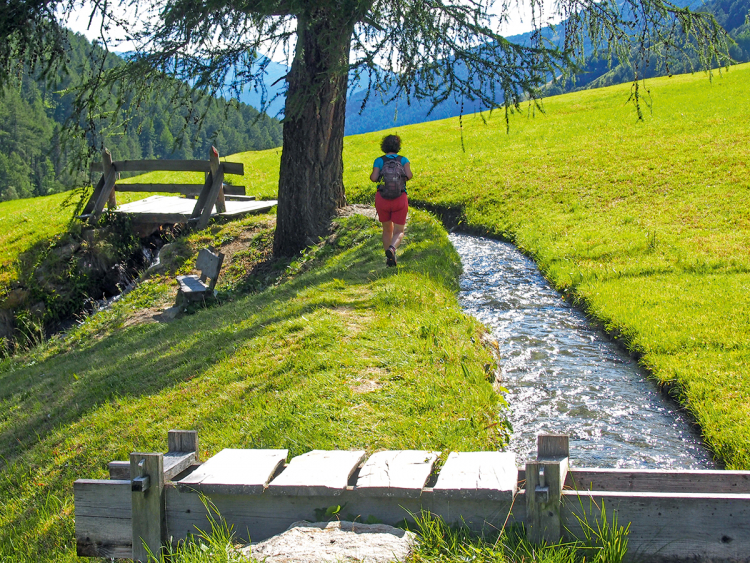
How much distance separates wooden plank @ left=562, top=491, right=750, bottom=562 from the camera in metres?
2.56

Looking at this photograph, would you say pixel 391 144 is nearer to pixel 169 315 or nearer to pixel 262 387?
pixel 169 315

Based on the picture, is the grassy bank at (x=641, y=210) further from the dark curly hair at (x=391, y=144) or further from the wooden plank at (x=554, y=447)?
the dark curly hair at (x=391, y=144)

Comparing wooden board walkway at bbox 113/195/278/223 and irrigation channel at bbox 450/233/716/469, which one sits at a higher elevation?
Answer: wooden board walkway at bbox 113/195/278/223

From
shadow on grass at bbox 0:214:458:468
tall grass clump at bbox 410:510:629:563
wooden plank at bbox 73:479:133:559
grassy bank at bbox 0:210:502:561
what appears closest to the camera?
tall grass clump at bbox 410:510:629:563

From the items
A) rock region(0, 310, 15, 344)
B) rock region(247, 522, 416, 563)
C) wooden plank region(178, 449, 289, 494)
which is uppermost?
wooden plank region(178, 449, 289, 494)

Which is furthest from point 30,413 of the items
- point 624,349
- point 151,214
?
point 151,214

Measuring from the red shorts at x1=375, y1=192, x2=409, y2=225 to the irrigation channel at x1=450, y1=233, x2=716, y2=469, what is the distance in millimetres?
1623

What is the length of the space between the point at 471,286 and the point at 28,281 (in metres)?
10.3

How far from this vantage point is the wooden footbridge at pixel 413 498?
8.68 ft

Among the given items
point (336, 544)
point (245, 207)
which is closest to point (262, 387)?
point (336, 544)

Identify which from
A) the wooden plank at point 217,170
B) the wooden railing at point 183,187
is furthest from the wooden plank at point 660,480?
the wooden plank at point 217,170

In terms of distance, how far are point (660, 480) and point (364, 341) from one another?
412 cm

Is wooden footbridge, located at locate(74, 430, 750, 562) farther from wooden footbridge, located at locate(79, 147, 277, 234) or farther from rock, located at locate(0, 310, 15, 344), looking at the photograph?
rock, located at locate(0, 310, 15, 344)

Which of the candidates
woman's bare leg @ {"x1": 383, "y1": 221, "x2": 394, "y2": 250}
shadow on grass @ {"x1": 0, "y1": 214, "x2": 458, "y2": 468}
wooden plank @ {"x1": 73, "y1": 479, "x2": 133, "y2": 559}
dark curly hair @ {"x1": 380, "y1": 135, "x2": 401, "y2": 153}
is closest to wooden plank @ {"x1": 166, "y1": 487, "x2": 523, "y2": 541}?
wooden plank @ {"x1": 73, "y1": 479, "x2": 133, "y2": 559}
